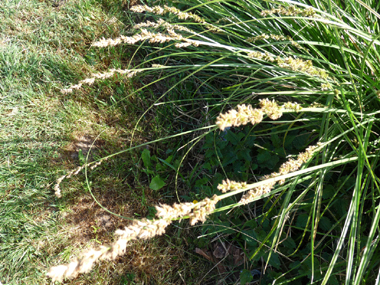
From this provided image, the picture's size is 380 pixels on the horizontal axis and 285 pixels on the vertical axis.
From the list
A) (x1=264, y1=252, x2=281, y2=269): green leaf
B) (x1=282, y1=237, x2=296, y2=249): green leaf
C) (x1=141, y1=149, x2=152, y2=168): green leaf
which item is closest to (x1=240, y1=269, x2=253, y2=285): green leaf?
(x1=264, y1=252, x2=281, y2=269): green leaf

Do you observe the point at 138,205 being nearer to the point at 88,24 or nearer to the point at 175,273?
the point at 175,273

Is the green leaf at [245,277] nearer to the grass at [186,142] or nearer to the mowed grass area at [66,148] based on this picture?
the grass at [186,142]

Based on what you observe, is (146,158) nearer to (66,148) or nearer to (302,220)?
(66,148)

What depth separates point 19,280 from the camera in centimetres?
200

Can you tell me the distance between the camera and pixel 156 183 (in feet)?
7.09

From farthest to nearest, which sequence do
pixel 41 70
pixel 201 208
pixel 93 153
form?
pixel 41 70, pixel 93 153, pixel 201 208

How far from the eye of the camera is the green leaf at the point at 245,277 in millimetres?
1734

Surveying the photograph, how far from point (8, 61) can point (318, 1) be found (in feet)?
7.91

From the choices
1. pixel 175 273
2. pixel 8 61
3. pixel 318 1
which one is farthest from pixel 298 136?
pixel 8 61

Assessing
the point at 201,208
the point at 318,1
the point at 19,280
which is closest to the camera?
the point at 201,208

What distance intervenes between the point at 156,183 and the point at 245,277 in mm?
836

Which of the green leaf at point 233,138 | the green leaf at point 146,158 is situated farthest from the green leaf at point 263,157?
the green leaf at point 146,158

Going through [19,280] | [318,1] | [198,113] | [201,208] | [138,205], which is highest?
[318,1]

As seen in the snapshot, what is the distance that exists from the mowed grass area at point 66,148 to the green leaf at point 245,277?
0.92ft
